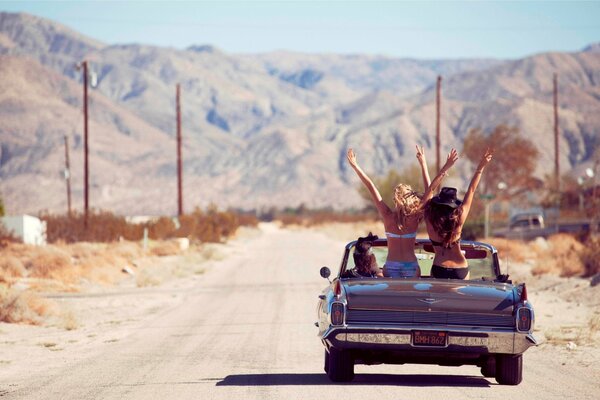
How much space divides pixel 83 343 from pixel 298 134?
16773 cm

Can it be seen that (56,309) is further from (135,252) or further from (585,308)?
(135,252)

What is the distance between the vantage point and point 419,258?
1198 centimetres

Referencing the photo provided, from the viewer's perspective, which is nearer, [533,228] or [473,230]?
[533,228]

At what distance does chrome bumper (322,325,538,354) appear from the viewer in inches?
388

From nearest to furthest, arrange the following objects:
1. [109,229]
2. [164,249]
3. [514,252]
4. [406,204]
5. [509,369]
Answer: [406,204], [509,369], [514,252], [164,249], [109,229]

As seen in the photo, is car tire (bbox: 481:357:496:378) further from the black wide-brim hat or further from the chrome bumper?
the black wide-brim hat

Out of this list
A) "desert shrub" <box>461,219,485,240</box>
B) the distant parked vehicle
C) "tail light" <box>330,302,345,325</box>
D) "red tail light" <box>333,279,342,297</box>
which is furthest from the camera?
"desert shrub" <box>461,219,485,240</box>

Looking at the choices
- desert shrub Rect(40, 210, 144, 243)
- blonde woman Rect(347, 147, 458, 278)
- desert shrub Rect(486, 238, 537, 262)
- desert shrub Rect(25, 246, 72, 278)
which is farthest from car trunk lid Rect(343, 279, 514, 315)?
desert shrub Rect(40, 210, 144, 243)

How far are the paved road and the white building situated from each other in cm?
3040

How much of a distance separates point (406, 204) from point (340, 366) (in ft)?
5.77

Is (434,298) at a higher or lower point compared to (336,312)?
higher

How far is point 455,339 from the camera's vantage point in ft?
32.4

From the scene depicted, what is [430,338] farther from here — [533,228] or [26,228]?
[533,228]

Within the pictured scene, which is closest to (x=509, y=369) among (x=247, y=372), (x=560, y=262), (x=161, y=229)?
(x=247, y=372)
